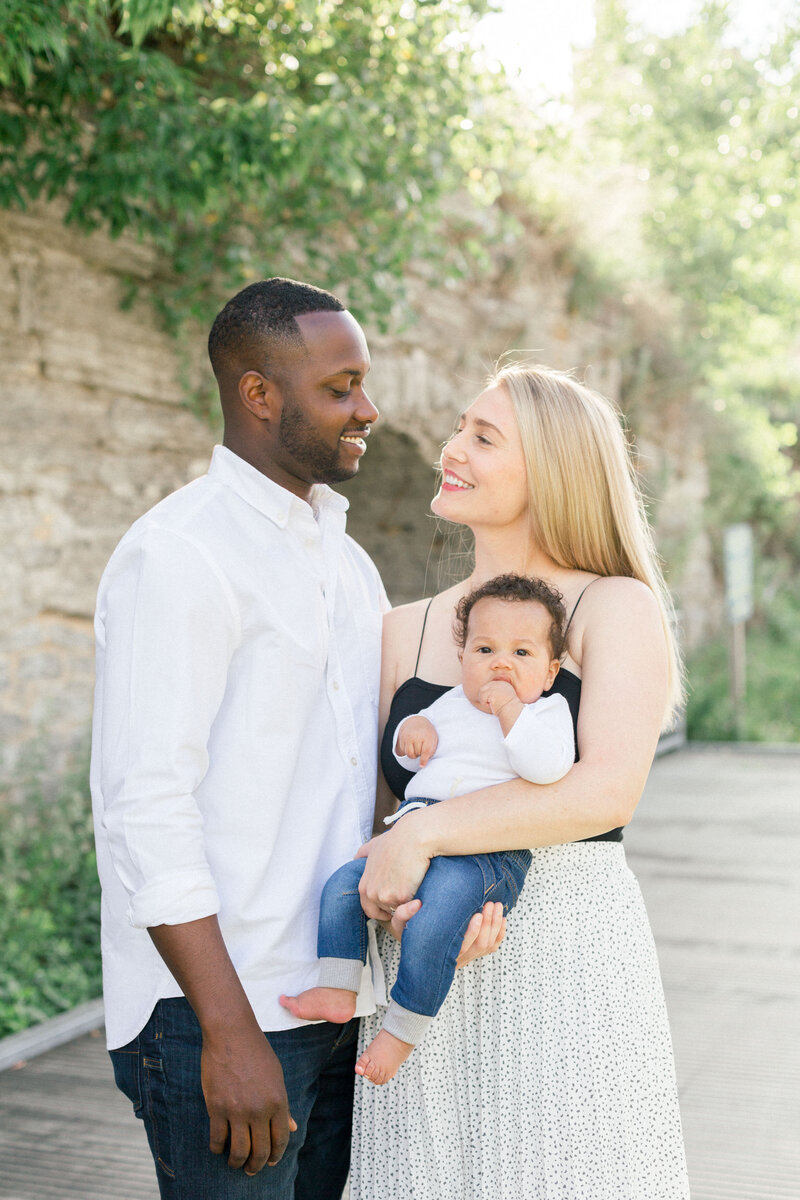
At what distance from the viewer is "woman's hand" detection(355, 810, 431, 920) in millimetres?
1552

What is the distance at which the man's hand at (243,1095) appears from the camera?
4.53ft

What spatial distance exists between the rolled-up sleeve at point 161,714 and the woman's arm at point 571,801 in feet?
0.94

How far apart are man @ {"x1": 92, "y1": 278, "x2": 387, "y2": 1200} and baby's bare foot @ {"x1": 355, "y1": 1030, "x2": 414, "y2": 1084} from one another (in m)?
0.08

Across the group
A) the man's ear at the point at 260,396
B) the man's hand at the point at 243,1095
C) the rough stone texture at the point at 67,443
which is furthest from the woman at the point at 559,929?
the rough stone texture at the point at 67,443

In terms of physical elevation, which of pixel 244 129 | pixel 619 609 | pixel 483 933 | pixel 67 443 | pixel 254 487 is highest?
pixel 244 129

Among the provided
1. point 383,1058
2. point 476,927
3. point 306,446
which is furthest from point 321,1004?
point 306,446

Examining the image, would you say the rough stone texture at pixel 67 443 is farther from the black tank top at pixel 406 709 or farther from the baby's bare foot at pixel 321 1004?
the baby's bare foot at pixel 321 1004

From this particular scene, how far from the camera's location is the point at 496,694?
1.67 meters

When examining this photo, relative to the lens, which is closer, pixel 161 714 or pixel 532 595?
pixel 161 714

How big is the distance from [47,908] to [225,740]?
325cm

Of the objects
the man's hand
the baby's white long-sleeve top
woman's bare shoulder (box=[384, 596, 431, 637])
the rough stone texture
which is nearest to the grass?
the rough stone texture

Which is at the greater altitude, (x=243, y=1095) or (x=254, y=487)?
(x=254, y=487)

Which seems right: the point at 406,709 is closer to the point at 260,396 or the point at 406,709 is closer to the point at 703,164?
the point at 260,396

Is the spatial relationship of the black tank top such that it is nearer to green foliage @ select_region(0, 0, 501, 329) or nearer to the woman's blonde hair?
the woman's blonde hair
